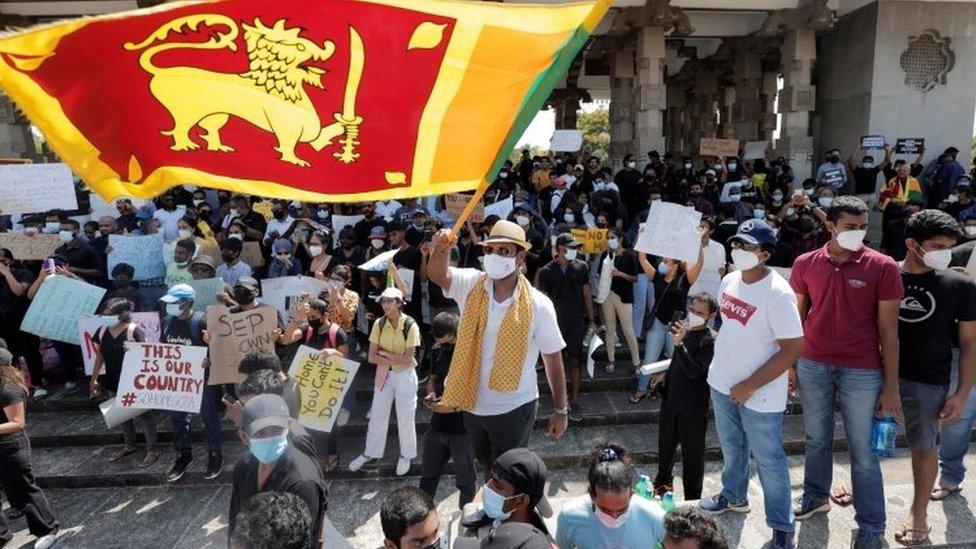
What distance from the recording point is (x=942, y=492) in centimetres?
438

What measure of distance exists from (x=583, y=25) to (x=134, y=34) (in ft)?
6.61

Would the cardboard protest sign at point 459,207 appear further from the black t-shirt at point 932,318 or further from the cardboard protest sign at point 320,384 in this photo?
the black t-shirt at point 932,318

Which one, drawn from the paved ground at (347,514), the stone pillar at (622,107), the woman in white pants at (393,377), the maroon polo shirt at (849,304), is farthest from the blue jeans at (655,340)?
the stone pillar at (622,107)

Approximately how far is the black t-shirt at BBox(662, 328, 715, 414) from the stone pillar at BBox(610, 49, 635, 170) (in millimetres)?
10350

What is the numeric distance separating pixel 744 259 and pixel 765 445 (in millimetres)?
1085

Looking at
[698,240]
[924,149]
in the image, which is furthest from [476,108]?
[924,149]

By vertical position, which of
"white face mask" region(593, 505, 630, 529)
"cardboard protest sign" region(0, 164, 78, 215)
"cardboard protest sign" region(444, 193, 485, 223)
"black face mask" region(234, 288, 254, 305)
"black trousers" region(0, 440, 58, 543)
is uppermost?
"cardboard protest sign" region(0, 164, 78, 215)

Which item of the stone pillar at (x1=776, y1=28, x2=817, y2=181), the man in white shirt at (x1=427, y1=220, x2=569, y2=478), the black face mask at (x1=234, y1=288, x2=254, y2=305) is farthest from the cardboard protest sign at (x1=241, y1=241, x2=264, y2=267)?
the stone pillar at (x1=776, y1=28, x2=817, y2=181)

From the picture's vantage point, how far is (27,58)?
8.59 ft

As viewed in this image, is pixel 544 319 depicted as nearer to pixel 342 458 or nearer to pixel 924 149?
pixel 342 458

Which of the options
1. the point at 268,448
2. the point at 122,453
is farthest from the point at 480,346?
the point at 122,453

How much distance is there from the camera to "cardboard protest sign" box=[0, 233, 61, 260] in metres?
6.99

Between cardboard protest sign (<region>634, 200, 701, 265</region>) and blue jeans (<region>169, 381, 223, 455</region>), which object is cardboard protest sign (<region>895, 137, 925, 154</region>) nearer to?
cardboard protest sign (<region>634, 200, 701, 265</region>)

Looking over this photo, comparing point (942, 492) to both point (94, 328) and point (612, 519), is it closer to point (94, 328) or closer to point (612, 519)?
point (612, 519)
